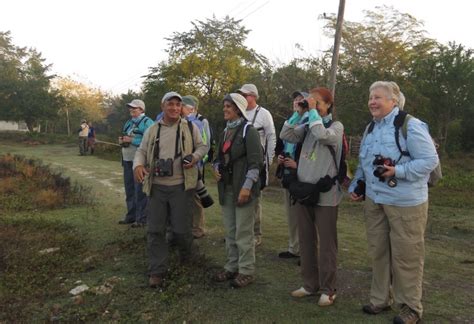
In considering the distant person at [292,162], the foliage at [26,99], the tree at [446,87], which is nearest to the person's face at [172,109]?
the distant person at [292,162]

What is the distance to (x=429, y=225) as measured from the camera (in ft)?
26.7

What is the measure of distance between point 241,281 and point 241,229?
50cm

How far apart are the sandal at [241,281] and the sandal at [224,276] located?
0.15 meters

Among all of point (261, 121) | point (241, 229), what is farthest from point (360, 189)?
point (261, 121)

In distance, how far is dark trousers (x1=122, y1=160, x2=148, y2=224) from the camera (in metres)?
6.23

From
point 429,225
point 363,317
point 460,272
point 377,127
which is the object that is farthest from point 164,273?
point 429,225

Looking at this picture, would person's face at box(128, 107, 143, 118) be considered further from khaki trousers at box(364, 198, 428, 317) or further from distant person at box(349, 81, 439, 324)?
khaki trousers at box(364, 198, 428, 317)

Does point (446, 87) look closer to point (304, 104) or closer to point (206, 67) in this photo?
point (206, 67)

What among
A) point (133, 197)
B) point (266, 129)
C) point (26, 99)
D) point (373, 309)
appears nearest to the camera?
point (373, 309)

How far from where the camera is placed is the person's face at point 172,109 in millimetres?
4270

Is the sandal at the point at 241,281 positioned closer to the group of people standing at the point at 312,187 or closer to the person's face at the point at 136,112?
the group of people standing at the point at 312,187

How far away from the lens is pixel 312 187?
3.63 m

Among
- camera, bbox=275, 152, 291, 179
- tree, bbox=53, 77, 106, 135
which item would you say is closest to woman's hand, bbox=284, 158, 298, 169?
camera, bbox=275, 152, 291, 179

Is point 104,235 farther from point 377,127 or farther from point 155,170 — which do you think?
point 377,127
